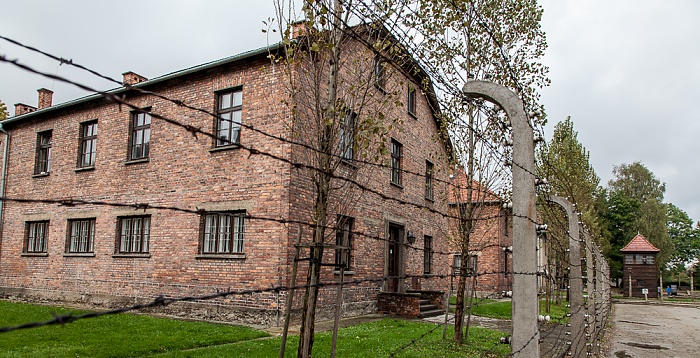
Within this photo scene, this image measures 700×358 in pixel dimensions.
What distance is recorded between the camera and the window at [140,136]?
52.2ft

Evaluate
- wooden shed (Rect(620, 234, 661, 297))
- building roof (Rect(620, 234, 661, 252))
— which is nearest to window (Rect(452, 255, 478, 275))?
building roof (Rect(620, 234, 661, 252))

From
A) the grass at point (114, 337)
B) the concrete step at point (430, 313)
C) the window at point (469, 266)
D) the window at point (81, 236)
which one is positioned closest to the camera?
the grass at point (114, 337)

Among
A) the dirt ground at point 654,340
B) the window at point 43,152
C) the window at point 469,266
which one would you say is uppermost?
the window at point 43,152

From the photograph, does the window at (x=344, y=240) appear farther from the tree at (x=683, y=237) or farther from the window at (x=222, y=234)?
the tree at (x=683, y=237)

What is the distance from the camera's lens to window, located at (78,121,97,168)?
1731 cm

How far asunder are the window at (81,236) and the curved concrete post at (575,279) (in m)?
14.4

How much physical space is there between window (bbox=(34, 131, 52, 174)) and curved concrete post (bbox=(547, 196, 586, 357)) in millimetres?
17764

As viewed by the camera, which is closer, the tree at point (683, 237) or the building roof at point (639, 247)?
the building roof at point (639, 247)

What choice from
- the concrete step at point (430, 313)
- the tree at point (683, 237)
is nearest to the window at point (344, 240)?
the concrete step at point (430, 313)

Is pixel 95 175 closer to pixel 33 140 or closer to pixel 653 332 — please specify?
pixel 33 140

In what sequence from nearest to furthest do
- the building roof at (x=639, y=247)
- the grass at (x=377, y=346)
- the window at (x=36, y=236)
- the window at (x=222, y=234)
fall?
1. the grass at (x=377, y=346)
2. the window at (x=222, y=234)
3. the window at (x=36, y=236)
4. the building roof at (x=639, y=247)

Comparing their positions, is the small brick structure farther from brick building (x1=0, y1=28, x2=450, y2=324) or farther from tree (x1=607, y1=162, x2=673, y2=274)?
brick building (x1=0, y1=28, x2=450, y2=324)

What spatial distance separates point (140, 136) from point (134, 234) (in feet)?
9.64

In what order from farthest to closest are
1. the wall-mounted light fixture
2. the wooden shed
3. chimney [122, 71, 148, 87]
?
1. the wooden shed
2. the wall-mounted light fixture
3. chimney [122, 71, 148, 87]
